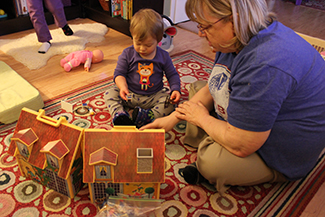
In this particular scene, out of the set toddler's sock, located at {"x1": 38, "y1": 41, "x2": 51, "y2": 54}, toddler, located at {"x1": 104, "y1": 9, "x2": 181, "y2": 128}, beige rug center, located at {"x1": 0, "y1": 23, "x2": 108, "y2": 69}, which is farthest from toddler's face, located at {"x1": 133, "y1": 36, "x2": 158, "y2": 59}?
toddler's sock, located at {"x1": 38, "y1": 41, "x2": 51, "y2": 54}

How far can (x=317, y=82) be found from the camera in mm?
872

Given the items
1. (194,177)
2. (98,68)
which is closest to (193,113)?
(194,177)

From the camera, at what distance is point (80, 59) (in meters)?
1.91

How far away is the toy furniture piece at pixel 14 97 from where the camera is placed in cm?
133

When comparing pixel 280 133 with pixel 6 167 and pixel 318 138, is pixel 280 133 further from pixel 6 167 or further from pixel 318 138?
pixel 6 167

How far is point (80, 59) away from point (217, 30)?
1.32m

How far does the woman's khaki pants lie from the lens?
3.25 ft

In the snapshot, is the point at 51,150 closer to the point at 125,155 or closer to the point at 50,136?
the point at 50,136

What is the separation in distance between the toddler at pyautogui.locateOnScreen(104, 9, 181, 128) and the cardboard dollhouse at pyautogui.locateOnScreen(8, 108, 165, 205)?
401 mm

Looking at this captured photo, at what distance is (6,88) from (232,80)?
124 centimetres

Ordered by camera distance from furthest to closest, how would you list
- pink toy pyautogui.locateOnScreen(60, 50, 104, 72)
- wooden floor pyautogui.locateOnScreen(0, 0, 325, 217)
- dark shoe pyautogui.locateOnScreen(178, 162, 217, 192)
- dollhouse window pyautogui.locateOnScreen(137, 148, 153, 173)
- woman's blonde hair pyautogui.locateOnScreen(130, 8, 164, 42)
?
pink toy pyautogui.locateOnScreen(60, 50, 104, 72)
wooden floor pyautogui.locateOnScreen(0, 0, 325, 217)
woman's blonde hair pyautogui.locateOnScreen(130, 8, 164, 42)
dark shoe pyautogui.locateOnScreen(178, 162, 217, 192)
dollhouse window pyautogui.locateOnScreen(137, 148, 153, 173)

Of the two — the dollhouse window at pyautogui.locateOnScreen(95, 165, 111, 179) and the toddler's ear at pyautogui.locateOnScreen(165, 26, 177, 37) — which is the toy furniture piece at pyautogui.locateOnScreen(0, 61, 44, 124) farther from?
the toddler's ear at pyautogui.locateOnScreen(165, 26, 177, 37)

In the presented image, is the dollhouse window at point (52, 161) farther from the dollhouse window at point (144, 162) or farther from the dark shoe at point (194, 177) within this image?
the dark shoe at point (194, 177)

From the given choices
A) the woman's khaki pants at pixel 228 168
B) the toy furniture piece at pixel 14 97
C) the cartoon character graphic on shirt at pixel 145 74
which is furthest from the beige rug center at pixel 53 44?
the woman's khaki pants at pixel 228 168
